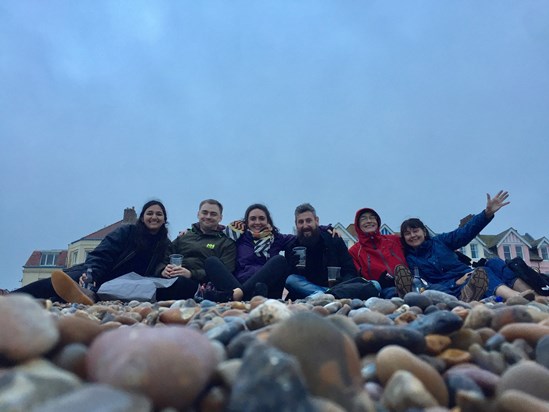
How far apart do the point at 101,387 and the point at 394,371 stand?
2.37 ft

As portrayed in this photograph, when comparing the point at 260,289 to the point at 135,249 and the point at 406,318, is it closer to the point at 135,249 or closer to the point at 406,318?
the point at 135,249

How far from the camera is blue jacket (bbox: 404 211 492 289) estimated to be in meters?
5.57

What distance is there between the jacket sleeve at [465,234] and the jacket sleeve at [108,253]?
433 centimetres

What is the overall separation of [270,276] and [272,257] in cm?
29

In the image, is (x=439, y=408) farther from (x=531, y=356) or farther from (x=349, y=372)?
(x=531, y=356)

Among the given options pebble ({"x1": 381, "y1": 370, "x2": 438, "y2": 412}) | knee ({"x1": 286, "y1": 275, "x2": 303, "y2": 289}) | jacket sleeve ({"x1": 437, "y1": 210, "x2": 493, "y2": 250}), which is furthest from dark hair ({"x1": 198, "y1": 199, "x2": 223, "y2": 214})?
pebble ({"x1": 381, "y1": 370, "x2": 438, "y2": 412})

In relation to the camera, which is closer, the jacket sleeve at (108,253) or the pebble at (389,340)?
the pebble at (389,340)

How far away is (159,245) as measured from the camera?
5.49 m

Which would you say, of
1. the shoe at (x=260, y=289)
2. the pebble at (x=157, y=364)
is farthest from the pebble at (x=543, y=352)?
the shoe at (x=260, y=289)

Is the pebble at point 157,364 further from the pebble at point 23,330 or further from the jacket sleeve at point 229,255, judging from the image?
the jacket sleeve at point 229,255

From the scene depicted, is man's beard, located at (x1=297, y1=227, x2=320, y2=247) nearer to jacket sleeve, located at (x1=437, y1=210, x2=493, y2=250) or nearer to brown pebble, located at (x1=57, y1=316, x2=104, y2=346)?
jacket sleeve, located at (x1=437, y1=210, x2=493, y2=250)

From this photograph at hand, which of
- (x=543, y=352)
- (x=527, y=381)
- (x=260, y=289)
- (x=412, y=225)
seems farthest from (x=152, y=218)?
(x=527, y=381)

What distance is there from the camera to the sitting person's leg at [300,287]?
16.5 ft

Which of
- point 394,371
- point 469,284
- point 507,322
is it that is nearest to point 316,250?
point 469,284
